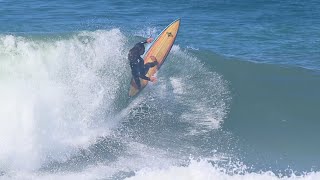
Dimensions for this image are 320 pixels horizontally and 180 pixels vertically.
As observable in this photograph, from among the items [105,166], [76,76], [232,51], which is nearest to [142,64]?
[76,76]

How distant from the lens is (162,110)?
1673 cm

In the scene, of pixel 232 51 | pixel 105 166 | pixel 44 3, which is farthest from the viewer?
pixel 44 3

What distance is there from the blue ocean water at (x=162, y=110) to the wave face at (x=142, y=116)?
29 mm

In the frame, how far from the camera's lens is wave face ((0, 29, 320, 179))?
13.6 metres

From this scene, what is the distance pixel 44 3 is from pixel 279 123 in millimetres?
16984

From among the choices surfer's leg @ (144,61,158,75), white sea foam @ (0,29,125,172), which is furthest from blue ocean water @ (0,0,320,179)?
surfer's leg @ (144,61,158,75)

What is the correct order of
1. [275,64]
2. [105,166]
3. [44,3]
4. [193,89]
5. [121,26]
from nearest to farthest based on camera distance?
1. [105,166]
2. [193,89]
3. [275,64]
4. [121,26]
5. [44,3]

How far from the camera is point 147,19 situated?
26.5 metres

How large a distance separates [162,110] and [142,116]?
2.18 feet

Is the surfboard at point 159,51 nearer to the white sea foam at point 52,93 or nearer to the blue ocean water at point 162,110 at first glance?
the blue ocean water at point 162,110

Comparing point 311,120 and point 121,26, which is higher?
point 121,26

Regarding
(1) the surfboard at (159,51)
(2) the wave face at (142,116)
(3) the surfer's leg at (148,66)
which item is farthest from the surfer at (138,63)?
(2) the wave face at (142,116)

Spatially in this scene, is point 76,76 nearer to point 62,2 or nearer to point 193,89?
point 193,89

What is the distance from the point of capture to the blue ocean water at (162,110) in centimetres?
1362
